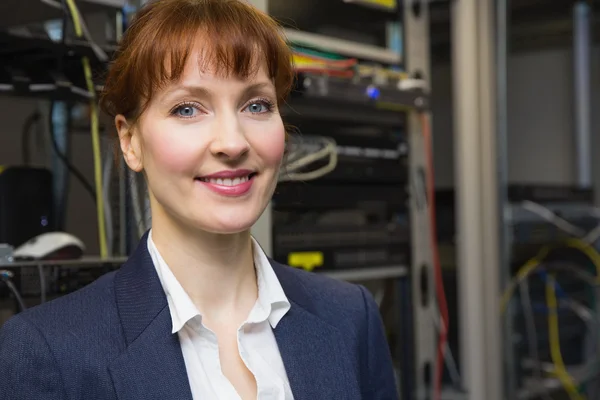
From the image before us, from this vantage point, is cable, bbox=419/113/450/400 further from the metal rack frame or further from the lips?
the lips

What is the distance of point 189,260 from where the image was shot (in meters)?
0.96

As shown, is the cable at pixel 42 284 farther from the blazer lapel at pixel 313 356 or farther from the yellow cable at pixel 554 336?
the yellow cable at pixel 554 336

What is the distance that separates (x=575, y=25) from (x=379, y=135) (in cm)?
163

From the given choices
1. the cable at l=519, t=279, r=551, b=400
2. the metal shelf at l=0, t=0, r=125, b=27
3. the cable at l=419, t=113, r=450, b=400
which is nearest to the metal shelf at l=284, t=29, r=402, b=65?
the cable at l=419, t=113, r=450, b=400

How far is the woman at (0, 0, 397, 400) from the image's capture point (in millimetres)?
870

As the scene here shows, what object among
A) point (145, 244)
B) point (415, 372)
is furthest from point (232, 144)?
point (415, 372)

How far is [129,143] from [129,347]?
0.92 feet

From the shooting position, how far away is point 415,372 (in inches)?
72.2

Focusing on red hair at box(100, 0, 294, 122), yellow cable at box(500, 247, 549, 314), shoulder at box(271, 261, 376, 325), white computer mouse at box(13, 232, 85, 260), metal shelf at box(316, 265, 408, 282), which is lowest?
yellow cable at box(500, 247, 549, 314)

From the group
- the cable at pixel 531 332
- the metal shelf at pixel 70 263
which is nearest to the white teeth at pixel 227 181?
the metal shelf at pixel 70 263

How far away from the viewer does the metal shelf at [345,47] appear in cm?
159

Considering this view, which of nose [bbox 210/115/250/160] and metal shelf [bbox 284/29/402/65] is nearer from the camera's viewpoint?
nose [bbox 210/115/250/160]

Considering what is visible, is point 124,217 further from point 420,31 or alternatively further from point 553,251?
point 553,251

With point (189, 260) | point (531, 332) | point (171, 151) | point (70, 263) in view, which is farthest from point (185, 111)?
point (531, 332)
